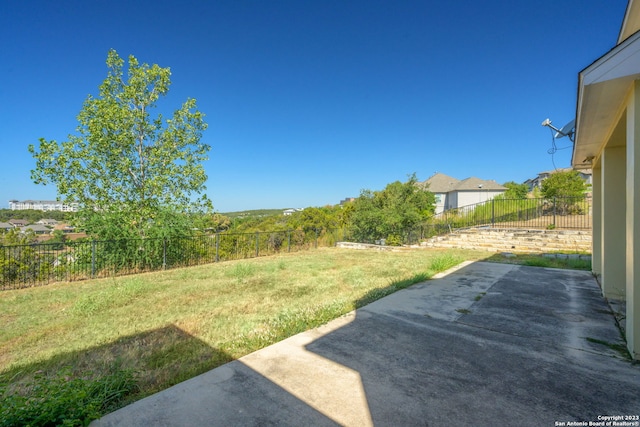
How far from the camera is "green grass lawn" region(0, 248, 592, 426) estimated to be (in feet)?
8.54

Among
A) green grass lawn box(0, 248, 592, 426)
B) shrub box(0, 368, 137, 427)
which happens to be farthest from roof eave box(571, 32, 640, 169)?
shrub box(0, 368, 137, 427)

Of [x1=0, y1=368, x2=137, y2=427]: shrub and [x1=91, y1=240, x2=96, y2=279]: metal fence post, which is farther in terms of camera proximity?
[x1=91, y1=240, x2=96, y2=279]: metal fence post

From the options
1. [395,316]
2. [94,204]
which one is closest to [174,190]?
[94,204]

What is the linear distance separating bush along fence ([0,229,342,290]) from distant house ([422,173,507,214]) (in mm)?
22948

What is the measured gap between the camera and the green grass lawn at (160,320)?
2.60 metres

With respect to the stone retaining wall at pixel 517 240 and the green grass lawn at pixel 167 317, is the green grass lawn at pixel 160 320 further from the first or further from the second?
the stone retaining wall at pixel 517 240

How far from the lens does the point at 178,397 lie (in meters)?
1.99

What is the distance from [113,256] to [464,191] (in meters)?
31.6

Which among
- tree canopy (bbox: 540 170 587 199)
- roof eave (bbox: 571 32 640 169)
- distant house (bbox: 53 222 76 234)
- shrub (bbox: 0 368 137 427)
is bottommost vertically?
shrub (bbox: 0 368 137 427)

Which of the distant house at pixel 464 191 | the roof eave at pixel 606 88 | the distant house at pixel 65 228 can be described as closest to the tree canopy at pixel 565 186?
the distant house at pixel 464 191

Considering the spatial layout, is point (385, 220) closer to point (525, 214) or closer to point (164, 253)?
point (525, 214)

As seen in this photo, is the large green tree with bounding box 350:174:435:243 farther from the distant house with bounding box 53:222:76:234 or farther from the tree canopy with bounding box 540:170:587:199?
the distant house with bounding box 53:222:76:234

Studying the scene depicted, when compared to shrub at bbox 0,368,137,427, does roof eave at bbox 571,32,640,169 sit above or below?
above

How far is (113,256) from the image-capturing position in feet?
27.0
